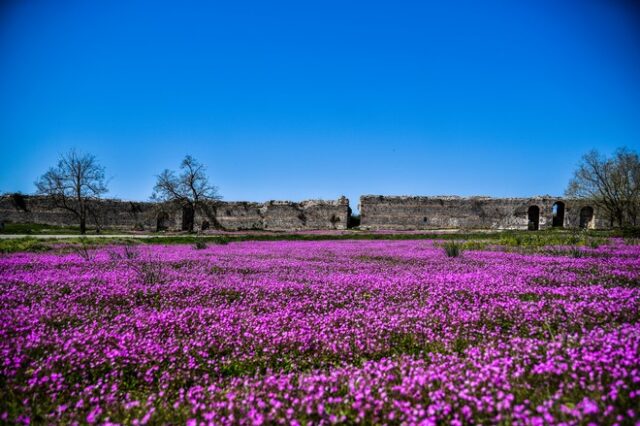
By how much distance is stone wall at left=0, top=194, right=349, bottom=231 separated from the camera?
4328cm

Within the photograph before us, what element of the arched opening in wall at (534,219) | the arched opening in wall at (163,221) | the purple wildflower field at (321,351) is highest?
the arched opening in wall at (534,219)

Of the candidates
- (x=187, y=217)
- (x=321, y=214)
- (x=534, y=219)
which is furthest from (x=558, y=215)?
(x=187, y=217)

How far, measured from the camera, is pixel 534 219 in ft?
151

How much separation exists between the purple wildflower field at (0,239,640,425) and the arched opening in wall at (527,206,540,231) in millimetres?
39729

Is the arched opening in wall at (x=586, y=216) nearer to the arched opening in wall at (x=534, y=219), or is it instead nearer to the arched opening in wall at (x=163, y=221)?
the arched opening in wall at (x=534, y=219)

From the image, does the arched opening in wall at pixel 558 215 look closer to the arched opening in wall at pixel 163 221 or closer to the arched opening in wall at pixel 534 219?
the arched opening in wall at pixel 534 219

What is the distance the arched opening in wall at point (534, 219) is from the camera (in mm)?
42031

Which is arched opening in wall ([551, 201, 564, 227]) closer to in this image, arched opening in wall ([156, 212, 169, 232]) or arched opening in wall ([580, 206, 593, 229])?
arched opening in wall ([580, 206, 593, 229])

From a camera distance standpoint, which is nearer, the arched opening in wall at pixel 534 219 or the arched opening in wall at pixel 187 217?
the arched opening in wall at pixel 534 219

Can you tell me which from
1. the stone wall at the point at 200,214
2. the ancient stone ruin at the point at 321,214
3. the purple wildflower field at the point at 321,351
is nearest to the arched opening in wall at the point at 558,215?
the ancient stone ruin at the point at 321,214

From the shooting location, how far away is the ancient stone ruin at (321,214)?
42.2 meters

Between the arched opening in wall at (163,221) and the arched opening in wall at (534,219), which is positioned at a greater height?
the arched opening in wall at (534,219)

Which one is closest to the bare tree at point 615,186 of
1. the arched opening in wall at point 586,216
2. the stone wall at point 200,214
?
the arched opening in wall at point 586,216

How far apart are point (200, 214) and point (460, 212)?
32.3m
